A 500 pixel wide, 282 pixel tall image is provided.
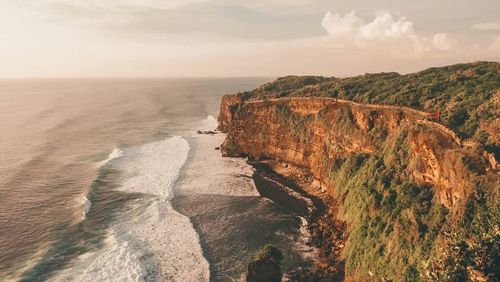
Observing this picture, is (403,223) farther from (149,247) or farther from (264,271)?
(149,247)

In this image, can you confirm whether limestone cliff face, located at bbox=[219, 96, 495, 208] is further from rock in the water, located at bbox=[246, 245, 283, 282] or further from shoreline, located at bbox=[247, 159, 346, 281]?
rock in the water, located at bbox=[246, 245, 283, 282]

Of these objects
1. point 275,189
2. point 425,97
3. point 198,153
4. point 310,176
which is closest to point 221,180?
point 275,189

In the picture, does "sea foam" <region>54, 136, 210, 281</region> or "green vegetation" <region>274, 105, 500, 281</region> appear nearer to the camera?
"green vegetation" <region>274, 105, 500, 281</region>

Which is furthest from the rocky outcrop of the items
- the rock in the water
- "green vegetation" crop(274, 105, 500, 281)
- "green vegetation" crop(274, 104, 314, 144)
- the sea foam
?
the sea foam

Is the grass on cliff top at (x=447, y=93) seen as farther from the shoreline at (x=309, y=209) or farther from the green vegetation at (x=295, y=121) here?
the shoreline at (x=309, y=209)

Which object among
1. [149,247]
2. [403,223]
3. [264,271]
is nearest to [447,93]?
[403,223]

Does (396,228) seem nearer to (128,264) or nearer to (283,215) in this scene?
(283,215)

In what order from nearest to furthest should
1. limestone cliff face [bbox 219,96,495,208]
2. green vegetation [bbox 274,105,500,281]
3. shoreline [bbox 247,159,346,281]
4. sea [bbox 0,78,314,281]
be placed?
green vegetation [bbox 274,105,500,281] < limestone cliff face [bbox 219,96,495,208] < shoreline [bbox 247,159,346,281] < sea [bbox 0,78,314,281]
